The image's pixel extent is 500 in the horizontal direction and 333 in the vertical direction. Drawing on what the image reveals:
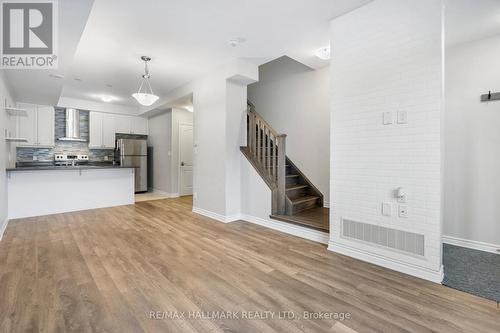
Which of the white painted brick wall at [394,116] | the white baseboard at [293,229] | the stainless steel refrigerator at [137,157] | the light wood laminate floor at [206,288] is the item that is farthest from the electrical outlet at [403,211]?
the stainless steel refrigerator at [137,157]

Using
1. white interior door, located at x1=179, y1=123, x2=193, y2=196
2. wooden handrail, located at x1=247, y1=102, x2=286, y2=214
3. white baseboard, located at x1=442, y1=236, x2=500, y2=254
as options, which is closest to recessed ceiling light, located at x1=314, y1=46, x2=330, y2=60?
wooden handrail, located at x1=247, y1=102, x2=286, y2=214

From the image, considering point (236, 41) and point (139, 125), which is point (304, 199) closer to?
point (236, 41)

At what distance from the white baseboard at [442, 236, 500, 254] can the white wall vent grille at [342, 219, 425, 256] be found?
56.8 inches

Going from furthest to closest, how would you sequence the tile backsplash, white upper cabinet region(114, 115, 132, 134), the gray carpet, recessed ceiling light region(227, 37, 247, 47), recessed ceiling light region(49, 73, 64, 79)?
1. white upper cabinet region(114, 115, 132, 134)
2. the tile backsplash
3. recessed ceiling light region(49, 73, 64, 79)
4. recessed ceiling light region(227, 37, 247, 47)
5. the gray carpet

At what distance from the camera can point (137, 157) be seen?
7336 millimetres

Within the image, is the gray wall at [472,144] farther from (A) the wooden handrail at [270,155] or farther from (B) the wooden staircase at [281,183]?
(A) the wooden handrail at [270,155]

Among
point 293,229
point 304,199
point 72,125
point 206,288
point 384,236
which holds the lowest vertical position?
point 206,288

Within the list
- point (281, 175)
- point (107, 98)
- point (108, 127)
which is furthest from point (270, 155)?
point (108, 127)

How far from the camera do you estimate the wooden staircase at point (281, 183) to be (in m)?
3.76

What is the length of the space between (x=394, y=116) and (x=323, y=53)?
1.77m

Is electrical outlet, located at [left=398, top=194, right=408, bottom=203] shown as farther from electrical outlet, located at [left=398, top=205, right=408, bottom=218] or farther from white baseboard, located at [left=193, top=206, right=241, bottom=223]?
white baseboard, located at [left=193, top=206, right=241, bottom=223]

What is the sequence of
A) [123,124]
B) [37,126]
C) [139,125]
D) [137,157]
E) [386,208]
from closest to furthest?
1. [386,208]
2. [37,126]
3. [137,157]
4. [123,124]
5. [139,125]

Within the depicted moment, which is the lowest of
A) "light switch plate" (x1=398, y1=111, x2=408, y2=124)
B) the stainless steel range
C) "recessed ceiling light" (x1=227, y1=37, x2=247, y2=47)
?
the stainless steel range

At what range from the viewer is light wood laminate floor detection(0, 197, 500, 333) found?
162cm
